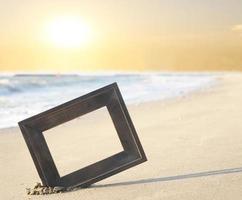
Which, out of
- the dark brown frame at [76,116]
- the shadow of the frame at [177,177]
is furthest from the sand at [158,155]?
the dark brown frame at [76,116]

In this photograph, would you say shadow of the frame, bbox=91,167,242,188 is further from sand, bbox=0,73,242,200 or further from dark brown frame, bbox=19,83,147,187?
dark brown frame, bbox=19,83,147,187

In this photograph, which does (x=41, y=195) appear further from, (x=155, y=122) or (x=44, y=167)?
(x=155, y=122)

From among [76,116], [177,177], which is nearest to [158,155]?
[177,177]

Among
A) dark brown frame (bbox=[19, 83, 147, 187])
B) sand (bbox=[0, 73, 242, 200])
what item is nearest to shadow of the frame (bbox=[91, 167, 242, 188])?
sand (bbox=[0, 73, 242, 200])

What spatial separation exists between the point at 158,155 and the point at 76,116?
1344 mm

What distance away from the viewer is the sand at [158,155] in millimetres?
3592

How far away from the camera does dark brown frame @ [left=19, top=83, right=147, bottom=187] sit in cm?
368

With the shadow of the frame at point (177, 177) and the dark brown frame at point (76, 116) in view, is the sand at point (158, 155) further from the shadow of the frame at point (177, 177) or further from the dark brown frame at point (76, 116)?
the dark brown frame at point (76, 116)

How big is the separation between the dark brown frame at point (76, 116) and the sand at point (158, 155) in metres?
0.12

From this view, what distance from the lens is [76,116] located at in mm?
3707

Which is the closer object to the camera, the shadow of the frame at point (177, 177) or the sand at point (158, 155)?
the sand at point (158, 155)

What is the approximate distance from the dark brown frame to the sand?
12cm

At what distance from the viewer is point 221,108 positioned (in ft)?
28.0

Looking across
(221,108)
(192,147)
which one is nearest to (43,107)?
(221,108)
